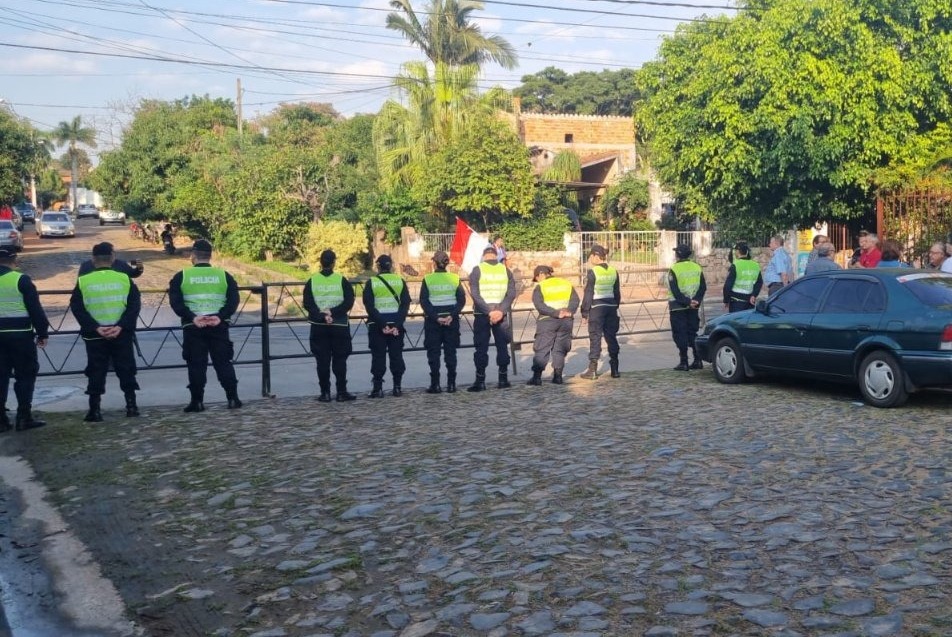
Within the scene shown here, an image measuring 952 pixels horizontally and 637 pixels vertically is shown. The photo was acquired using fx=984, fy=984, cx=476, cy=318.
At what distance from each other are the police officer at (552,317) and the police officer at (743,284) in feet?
8.06

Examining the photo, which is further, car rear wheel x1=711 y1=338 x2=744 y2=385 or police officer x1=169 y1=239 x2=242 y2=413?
car rear wheel x1=711 y1=338 x2=744 y2=385

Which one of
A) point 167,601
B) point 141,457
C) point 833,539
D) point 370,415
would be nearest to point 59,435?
point 141,457

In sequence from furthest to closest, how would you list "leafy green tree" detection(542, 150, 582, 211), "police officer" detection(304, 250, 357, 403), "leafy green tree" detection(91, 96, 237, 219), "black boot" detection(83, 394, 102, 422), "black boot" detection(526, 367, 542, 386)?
"leafy green tree" detection(91, 96, 237, 219), "leafy green tree" detection(542, 150, 582, 211), "black boot" detection(526, 367, 542, 386), "police officer" detection(304, 250, 357, 403), "black boot" detection(83, 394, 102, 422)

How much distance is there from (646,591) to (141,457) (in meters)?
5.21

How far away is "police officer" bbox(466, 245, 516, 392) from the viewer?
12.3 meters

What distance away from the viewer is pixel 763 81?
64.8 feet

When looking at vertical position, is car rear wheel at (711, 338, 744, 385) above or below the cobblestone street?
above

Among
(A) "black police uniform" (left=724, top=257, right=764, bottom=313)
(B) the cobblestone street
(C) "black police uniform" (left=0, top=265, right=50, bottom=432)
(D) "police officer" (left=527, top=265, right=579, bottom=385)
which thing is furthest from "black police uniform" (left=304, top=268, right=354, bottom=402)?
(A) "black police uniform" (left=724, top=257, right=764, bottom=313)

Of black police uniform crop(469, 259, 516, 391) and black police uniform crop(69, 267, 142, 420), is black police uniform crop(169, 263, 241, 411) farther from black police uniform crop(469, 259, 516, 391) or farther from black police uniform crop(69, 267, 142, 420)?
black police uniform crop(469, 259, 516, 391)

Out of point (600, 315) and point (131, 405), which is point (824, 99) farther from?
point (131, 405)

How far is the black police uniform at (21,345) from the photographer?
9.78 meters

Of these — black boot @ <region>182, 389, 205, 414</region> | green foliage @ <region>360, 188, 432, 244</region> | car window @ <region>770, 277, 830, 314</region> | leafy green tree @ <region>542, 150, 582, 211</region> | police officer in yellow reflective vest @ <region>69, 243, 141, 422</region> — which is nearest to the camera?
police officer in yellow reflective vest @ <region>69, 243, 141, 422</region>

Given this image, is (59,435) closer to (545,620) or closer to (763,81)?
(545,620)

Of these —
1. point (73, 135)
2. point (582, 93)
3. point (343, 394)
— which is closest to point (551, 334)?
point (343, 394)
